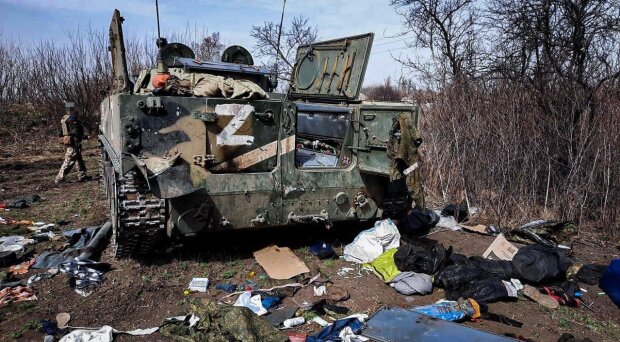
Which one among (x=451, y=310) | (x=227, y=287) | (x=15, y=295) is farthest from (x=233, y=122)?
(x=451, y=310)

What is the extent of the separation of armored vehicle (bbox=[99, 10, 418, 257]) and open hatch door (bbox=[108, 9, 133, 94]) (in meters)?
0.04

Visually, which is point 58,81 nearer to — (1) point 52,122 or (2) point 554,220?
(1) point 52,122

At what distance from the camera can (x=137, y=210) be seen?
4410mm

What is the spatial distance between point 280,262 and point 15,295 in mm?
2511

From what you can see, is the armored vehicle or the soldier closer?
the armored vehicle

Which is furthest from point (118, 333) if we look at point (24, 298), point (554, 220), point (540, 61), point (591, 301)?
point (540, 61)

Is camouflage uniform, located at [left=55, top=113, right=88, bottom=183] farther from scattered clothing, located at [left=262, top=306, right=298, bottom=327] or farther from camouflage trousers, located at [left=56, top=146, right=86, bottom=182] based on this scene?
scattered clothing, located at [left=262, top=306, right=298, bottom=327]

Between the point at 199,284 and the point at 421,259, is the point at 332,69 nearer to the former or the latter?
the point at 421,259

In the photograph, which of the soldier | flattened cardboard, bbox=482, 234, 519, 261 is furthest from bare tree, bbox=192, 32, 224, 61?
flattened cardboard, bbox=482, 234, 519, 261

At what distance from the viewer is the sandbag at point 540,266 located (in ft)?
15.8

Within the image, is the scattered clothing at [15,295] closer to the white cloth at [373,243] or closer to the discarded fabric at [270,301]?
the discarded fabric at [270,301]

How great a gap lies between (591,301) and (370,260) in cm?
223

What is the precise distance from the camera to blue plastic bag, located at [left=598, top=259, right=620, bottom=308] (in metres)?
4.61

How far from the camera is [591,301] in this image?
4672mm
